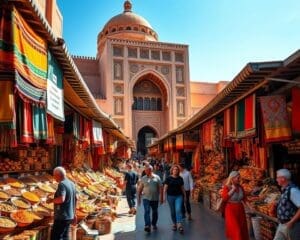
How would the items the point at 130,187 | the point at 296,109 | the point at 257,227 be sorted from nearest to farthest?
the point at 296,109, the point at 257,227, the point at 130,187

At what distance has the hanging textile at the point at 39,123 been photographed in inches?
142

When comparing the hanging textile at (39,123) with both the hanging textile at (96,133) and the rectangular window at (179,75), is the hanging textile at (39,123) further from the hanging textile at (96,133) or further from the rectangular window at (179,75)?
the rectangular window at (179,75)

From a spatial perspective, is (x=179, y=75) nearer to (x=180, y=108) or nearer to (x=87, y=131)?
(x=180, y=108)

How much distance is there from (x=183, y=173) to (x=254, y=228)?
2555 mm

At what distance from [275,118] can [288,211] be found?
6.53 feet

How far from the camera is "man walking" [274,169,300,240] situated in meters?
3.50

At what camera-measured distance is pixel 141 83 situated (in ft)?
124

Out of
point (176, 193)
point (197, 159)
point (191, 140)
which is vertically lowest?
point (176, 193)

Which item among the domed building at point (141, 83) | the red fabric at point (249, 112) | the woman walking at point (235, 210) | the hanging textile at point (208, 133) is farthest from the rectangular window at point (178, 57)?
the woman walking at point (235, 210)

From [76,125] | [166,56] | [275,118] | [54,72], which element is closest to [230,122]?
[275,118]

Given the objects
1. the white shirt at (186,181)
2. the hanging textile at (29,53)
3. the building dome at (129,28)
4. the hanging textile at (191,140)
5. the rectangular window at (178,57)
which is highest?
the building dome at (129,28)

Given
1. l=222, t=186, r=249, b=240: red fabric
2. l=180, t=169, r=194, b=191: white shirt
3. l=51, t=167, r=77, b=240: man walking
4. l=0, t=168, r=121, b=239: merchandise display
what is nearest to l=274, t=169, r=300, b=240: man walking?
l=222, t=186, r=249, b=240: red fabric

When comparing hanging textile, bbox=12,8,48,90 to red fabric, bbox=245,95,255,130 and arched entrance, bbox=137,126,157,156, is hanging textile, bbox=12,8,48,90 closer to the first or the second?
red fabric, bbox=245,95,255,130

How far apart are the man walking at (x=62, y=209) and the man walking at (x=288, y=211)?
2.53 metres
